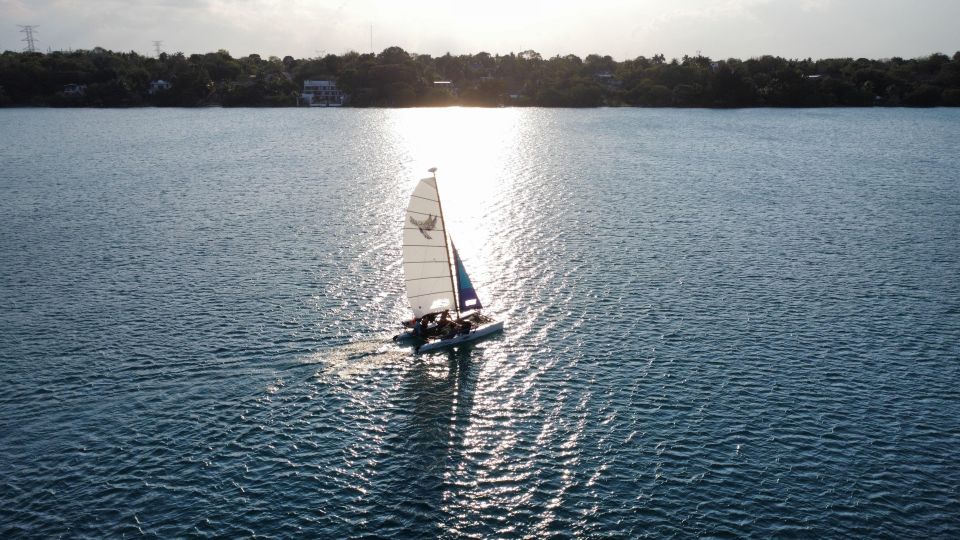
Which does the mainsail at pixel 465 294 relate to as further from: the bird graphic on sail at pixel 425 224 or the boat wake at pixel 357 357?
the boat wake at pixel 357 357

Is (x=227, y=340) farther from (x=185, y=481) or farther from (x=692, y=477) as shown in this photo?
(x=692, y=477)

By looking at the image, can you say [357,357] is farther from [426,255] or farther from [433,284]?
[426,255]

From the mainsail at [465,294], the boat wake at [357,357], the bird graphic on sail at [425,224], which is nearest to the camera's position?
the boat wake at [357,357]

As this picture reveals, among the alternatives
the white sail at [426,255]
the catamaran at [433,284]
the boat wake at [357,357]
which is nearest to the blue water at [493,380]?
the boat wake at [357,357]

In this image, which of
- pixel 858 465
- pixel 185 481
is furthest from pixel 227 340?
pixel 858 465

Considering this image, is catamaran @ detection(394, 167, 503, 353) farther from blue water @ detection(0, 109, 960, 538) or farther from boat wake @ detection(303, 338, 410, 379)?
blue water @ detection(0, 109, 960, 538)

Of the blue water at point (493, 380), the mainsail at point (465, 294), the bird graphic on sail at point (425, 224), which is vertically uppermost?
the bird graphic on sail at point (425, 224)

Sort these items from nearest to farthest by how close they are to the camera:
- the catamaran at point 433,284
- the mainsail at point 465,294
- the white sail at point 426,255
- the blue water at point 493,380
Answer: the blue water at point 493,380
the white sail at point 426,255
the catamaran at point 433,284
the mainsail at point 465,294
